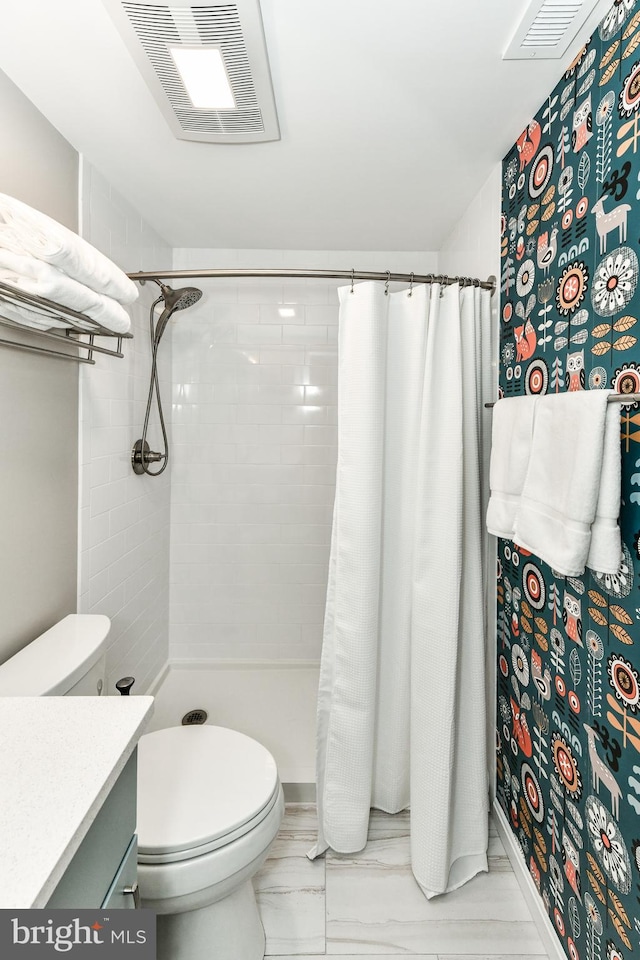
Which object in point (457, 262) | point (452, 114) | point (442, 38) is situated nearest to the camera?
point (442, 38)

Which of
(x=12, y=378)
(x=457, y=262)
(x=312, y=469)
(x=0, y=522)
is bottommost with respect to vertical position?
(x=0, y=522)

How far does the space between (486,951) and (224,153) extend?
2.49m

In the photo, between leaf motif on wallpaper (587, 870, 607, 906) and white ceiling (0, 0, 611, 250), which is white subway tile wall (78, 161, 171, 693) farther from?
leaf motif on wallpaper (587, 870, 607, 906)

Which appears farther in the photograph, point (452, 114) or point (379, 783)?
point (379, 783)

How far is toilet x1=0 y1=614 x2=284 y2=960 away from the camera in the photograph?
Result: 112 centimetres

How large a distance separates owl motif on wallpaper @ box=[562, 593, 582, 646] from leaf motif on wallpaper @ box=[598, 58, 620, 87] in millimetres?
1161

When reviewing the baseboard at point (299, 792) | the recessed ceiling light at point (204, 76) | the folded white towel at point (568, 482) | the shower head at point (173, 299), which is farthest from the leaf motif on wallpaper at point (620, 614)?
the shower head at point (173, 299)

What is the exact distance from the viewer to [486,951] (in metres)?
1.34

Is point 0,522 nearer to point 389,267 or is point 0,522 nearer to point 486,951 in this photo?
point 486,951

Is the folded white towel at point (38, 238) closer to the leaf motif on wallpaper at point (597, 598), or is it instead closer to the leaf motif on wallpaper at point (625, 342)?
the leaf motif on wallpaper at point (625, 342)

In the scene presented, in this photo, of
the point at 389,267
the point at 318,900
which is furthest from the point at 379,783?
the point at 389,267

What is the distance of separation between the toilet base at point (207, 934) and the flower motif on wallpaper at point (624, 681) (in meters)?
1.07

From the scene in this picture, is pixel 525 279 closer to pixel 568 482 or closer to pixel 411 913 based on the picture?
pixel 568 482

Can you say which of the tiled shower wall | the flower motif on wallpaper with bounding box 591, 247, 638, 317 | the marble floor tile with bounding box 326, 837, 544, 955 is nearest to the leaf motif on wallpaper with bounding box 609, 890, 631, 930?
the marble floor tile with bounding box 326, 837, 544, 955
